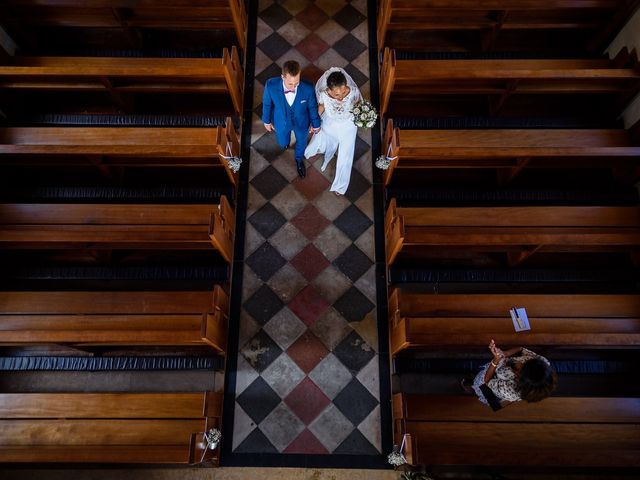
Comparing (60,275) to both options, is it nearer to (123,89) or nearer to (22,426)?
(22,426)

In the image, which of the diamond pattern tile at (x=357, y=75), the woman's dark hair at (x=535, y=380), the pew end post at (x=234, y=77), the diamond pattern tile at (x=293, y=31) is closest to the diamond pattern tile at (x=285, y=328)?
the woman's dark hair at (x=535, y=380)

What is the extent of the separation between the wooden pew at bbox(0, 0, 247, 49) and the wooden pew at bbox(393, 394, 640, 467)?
3.60 metres

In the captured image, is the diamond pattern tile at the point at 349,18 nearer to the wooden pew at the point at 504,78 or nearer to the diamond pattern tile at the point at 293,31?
the diamond pattern tile at the point at 293,31

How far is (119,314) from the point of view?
299cm

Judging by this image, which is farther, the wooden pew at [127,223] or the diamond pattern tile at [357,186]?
the diamond pattern tile at [357,186]

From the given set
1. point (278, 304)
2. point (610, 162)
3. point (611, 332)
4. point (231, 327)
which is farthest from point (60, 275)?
point (610, 162)

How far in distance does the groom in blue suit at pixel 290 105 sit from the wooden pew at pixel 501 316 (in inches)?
60.9

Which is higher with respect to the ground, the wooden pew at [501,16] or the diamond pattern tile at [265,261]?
the wooden pew at [501,16]

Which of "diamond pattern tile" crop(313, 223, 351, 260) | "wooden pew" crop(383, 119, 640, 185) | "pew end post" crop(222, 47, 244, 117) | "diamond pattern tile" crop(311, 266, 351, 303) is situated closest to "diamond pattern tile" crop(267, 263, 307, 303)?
"diamond pattern tile" crop(311, 266, 351, 303)

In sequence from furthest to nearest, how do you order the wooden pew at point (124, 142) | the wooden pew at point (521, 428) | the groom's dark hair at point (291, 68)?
the wooden pew at point (124, 142) < the groom's dark hair at point (291, 68) < the wooden pew at point (521, 428)

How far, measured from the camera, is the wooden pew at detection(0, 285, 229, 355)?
2.85 m

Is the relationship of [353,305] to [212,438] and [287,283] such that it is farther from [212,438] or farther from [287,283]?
[212,438]

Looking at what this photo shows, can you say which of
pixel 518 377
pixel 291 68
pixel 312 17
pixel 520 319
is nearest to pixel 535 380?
pixel 518 377

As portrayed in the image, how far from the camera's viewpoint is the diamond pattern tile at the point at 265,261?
12.4 ft
